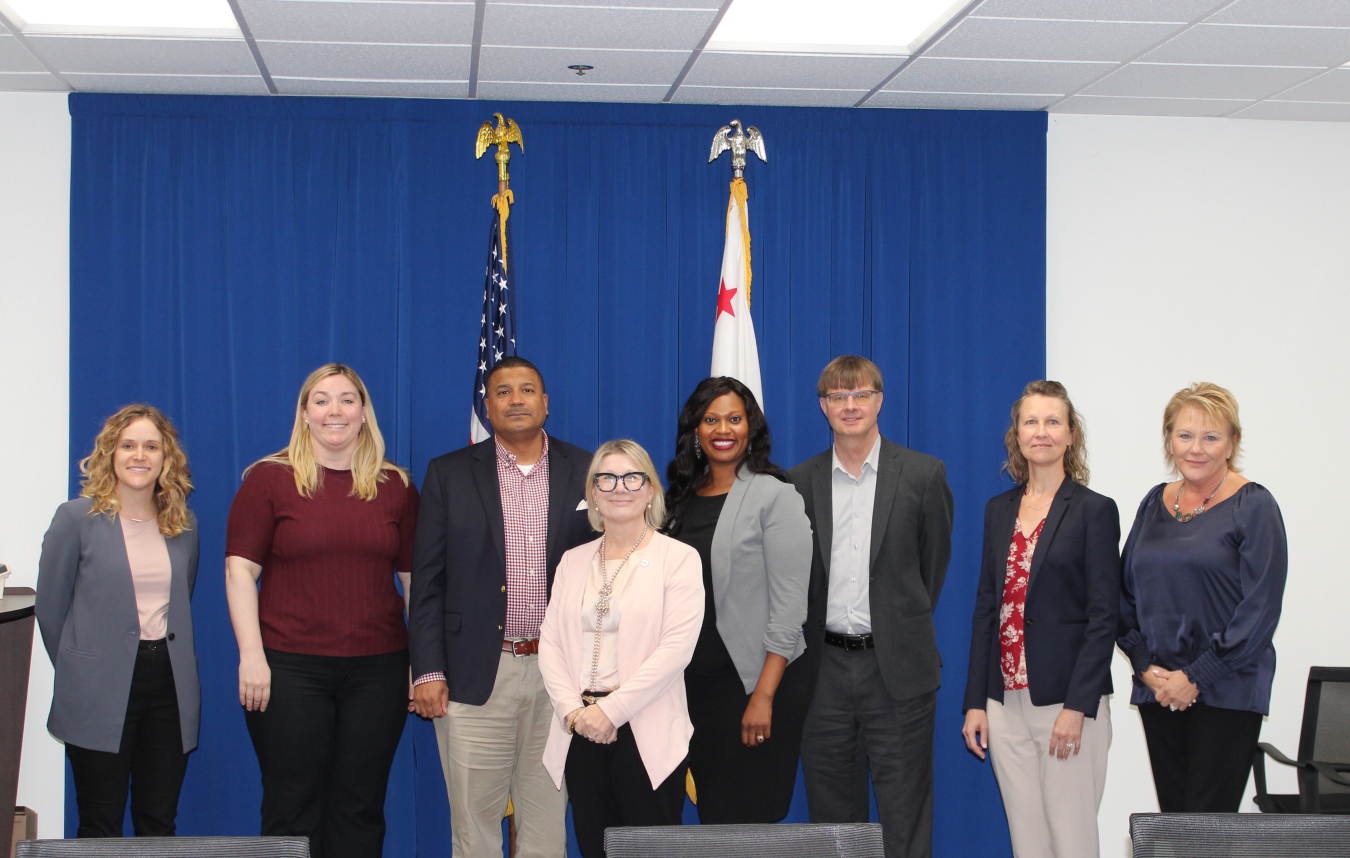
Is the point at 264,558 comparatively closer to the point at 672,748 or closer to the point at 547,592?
the point at 547,592

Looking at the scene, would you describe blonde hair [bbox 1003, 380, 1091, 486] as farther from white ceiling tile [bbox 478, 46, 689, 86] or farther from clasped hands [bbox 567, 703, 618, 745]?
white ceiling tile [bbox 478, 46, 689, 86]

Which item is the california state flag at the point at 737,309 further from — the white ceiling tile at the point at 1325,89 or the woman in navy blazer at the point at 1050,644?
the white ceiling tile at the point at 1325,89

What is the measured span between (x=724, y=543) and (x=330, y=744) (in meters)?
1.37

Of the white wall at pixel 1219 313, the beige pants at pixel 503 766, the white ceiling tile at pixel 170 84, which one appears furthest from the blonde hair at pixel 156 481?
the white wall at pixel 1219 313

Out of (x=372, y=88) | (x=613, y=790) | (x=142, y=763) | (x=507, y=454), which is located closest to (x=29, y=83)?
(x=372, y=88)

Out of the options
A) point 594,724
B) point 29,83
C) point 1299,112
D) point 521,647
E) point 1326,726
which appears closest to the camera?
point 594,724

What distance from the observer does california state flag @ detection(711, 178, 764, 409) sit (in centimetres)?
398

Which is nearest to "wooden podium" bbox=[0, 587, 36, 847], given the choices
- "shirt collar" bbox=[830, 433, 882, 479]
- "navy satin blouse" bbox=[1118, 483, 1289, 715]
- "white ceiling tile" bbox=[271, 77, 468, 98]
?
"white ceiling tile" bbox=[271, 77, 468, 98]

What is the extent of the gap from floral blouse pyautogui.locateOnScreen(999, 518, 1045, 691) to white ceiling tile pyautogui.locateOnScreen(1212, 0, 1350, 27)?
5.79 ft

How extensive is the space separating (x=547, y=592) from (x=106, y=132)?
103 inches

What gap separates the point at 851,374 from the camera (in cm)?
317

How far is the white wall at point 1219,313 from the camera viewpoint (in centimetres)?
441

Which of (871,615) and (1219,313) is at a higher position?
(1219,313)

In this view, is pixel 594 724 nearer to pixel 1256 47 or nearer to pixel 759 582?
pixel 759 582
